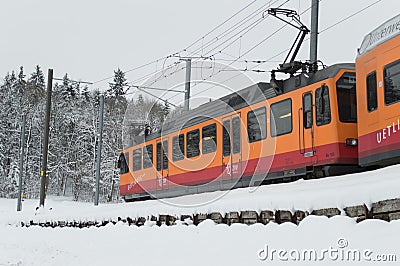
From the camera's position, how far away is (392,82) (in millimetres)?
11305

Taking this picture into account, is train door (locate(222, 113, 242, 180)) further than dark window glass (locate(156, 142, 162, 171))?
No

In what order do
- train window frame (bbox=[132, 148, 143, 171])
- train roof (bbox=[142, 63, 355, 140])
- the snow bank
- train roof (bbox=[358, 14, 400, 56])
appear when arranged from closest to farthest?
the snow bank < train roof (bbox=[358, 14, 400, 56]) < train roof (bbox=[142, 63, 355, 140]) < train window frame (bbox=[132, 148, 143, 171])

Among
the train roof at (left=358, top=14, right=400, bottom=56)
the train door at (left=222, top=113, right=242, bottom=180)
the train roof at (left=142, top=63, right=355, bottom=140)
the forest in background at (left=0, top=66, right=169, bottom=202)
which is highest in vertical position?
the forest in background at (left=0, top=66, right=169, bottom=202)

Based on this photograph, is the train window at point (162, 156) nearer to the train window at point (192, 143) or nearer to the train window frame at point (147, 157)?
the train window frame at point (147, 157)

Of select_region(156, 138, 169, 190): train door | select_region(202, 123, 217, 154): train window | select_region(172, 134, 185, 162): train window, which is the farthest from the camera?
select_region(156, 138, 169, 190): train door

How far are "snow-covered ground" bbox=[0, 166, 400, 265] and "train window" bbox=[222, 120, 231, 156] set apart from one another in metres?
3.13

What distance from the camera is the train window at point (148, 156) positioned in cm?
2264

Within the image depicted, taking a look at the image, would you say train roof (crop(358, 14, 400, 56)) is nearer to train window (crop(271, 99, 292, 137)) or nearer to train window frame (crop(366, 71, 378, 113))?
train window frame (crop(366, 71, 378, 113))

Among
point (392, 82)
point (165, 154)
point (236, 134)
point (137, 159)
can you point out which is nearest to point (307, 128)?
point (392, 82)

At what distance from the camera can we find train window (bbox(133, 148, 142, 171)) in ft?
79.1

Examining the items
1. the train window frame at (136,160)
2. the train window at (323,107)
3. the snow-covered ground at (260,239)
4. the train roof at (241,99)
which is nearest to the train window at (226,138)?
the train roof at (241,99)

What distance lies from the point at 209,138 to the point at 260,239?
10.2 meters

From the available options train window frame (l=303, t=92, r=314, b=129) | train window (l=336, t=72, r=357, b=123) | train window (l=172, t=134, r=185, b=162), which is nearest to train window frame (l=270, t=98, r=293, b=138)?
train window frame (l=303, t=92, r=314, b=129)

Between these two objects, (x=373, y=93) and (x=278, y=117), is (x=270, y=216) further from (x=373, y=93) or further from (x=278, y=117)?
(x=278, y=117)
